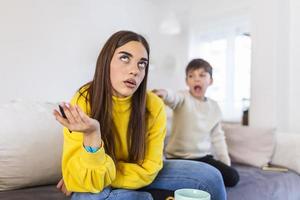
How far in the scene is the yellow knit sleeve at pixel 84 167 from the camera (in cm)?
76

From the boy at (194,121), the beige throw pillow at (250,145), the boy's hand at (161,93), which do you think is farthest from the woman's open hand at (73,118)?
the beige throw pillow at (250,145)

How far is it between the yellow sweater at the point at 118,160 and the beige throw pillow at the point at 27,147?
402 mm

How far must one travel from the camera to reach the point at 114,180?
899 mm

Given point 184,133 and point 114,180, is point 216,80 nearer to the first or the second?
point 184,133

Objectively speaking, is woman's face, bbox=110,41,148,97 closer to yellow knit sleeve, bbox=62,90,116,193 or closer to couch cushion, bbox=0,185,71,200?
yellow knit sleeve, bbox=62,90,116,193

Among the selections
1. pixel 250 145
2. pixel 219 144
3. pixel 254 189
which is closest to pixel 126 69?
pixel 254 189

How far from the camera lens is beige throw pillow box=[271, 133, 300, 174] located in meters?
1.79

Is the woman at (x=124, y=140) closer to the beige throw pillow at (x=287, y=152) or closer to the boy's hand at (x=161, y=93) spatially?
the boy's hand at (x=161, y=93)

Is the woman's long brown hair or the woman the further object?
the woman's long brown hair

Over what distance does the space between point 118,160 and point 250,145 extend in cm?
121

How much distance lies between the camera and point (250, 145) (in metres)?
1.95

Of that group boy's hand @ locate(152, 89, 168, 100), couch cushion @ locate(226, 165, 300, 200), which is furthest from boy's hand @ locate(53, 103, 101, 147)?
couch cushion @ locate(226, 165, 300, 200)

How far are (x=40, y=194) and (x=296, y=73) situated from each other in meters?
1.77

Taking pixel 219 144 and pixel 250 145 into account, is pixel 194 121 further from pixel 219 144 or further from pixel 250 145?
pixel 250 145
